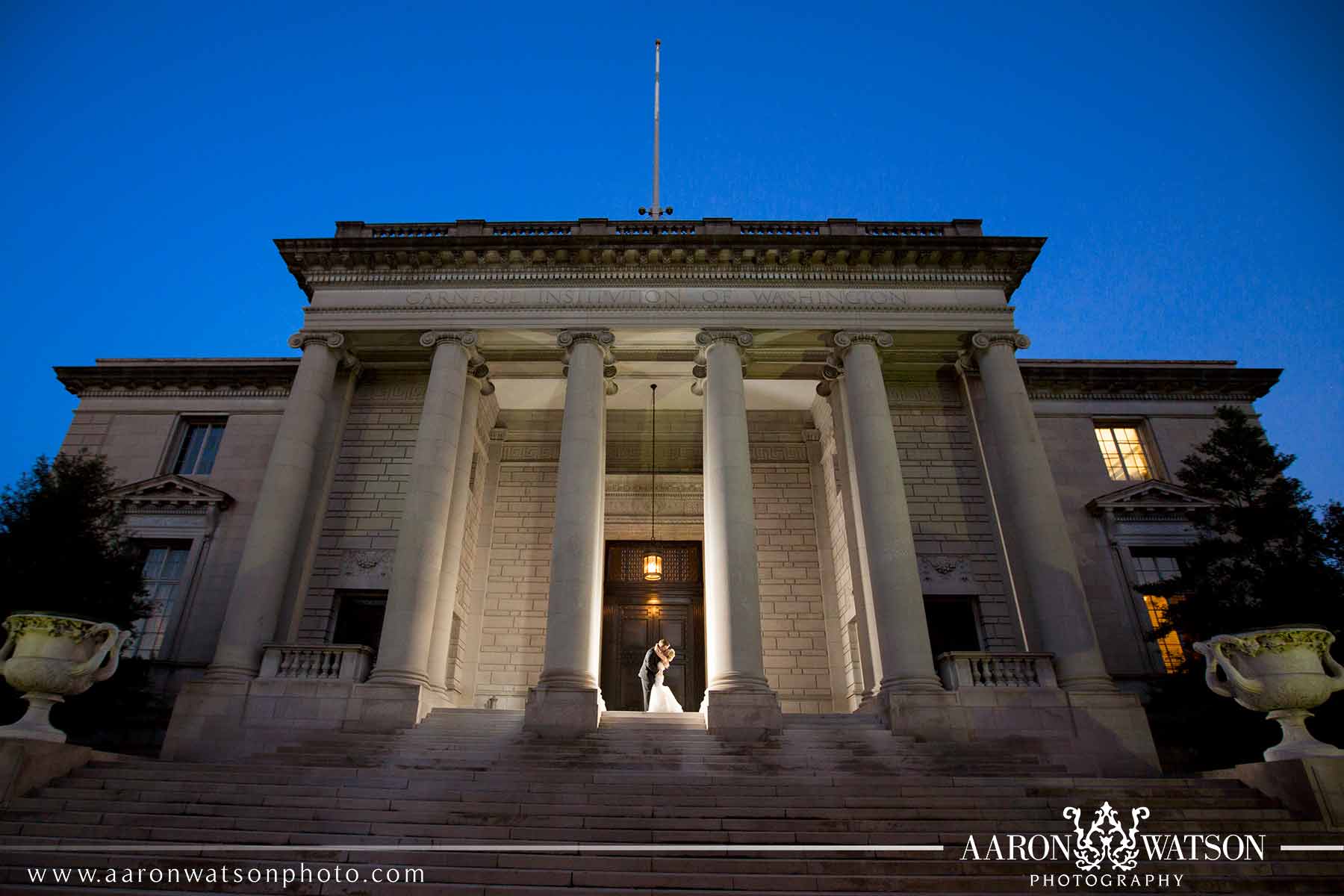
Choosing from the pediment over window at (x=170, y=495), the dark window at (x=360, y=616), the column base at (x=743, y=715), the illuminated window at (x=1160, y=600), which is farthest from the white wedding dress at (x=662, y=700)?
the pediment over window at (x=170, y=495)

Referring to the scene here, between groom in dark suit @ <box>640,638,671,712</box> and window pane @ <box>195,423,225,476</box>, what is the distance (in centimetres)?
1330

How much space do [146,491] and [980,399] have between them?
72.8 feet

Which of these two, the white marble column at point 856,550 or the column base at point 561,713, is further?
the white marble column at point 856,550

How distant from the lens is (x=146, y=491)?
60.5 ft

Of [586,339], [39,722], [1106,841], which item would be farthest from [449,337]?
[1106,841]

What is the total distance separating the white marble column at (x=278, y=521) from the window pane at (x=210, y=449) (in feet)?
16.7

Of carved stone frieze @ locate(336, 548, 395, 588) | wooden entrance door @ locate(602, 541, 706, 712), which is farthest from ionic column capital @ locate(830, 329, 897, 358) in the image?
carved stone frieze @ locate(336, 548, 395, 588)

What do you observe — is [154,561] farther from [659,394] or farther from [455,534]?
[659,394]

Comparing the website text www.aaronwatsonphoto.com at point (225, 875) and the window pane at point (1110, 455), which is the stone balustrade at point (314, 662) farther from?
the window pane at point (1110, 455)

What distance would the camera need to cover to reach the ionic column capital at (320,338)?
1750cm

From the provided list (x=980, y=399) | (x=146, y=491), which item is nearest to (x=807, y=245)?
(x=980, y=399)

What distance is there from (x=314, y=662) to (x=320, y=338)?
8003mm

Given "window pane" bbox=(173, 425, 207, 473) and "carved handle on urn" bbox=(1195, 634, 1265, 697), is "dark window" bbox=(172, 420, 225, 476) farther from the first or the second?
"carved handle on urn" bbox=(1195, 634, 1265, 697)

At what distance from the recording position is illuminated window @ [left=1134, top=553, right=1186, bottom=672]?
16.9 metres
